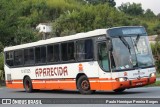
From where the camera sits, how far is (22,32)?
57812 mm

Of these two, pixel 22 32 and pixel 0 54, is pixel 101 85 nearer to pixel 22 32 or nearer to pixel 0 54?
pixel 0 54

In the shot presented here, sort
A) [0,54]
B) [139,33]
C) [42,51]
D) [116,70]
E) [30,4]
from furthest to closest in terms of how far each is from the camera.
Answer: [30,4], [0,54], [42,51], [139,33], [116,70]

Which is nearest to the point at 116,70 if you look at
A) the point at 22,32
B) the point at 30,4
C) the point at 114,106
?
the point at 114,106

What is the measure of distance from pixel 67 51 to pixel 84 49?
4.75ft

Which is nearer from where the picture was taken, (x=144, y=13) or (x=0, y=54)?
(x=0, y=54)

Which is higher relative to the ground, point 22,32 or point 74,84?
point 22,32

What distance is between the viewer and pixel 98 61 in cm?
2117

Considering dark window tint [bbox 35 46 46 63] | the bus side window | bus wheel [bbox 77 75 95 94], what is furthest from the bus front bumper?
the bus side window

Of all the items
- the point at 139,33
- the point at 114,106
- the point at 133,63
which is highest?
the point at 139,33

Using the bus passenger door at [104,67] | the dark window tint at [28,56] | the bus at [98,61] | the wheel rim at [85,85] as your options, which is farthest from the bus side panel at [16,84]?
the bus passenger door at [104,67]

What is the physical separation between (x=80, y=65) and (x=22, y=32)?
1427 inches

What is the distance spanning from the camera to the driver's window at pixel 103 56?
2073 cm

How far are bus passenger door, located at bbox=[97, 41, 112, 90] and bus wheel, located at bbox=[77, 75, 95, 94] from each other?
1.19 meters

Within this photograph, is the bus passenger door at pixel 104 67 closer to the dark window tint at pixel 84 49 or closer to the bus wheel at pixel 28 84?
the dark window tint at pixel 84 49
